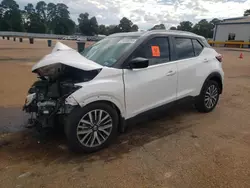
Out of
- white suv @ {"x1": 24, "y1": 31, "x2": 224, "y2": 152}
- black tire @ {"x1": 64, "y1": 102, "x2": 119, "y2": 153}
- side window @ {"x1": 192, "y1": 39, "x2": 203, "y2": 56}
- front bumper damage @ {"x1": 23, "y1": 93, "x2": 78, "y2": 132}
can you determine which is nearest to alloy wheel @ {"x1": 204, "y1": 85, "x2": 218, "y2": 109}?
white suv @ {"x1": 24, "y1": 31, "x2": 224, "y2": 152}

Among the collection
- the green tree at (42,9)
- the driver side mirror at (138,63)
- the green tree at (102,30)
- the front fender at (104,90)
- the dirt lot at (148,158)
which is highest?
the green tree at (42,9)

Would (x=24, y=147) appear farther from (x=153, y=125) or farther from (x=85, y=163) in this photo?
(x=153, y=125)

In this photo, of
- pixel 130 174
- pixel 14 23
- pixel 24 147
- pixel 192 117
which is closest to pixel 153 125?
pixel 192 117

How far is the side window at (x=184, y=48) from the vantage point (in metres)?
4.18

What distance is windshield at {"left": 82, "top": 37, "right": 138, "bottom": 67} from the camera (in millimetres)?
3512

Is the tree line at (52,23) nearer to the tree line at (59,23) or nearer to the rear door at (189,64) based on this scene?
the tree line at (59,23)

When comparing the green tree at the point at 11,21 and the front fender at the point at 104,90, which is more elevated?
the green tree at the point at 11,21

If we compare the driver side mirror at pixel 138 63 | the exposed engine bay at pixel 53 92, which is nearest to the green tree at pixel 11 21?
the exposed engine bay at pixel 53 92

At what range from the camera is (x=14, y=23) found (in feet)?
284

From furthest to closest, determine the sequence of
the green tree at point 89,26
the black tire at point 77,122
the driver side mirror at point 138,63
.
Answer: the green tree at point 89,26 < the driver side mirror at point 138,63 < the black tire at point 77,122

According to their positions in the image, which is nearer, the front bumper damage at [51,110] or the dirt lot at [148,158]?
the dirt lot at [148,158]

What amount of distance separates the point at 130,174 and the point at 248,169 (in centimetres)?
155

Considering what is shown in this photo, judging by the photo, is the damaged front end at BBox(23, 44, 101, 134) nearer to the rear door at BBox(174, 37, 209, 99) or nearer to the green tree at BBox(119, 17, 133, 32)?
the rear door at BBox(174, 37, 209, 99)

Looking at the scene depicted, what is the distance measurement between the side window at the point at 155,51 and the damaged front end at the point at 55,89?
0.89 m
